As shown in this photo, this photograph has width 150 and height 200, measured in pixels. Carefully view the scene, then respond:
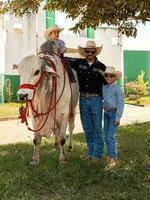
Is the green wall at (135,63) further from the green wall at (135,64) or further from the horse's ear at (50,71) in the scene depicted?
the horse's ear at (50,71)

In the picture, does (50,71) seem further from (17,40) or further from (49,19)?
(49,19)

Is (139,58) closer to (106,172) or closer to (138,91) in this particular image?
(138,91)

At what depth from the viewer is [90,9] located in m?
9.28

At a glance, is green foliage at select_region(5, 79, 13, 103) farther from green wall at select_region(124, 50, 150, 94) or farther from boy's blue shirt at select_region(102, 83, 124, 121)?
boy's blue shirt at select_region(102, 83, 124, 121)

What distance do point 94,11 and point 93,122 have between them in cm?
202

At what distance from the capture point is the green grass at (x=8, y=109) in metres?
21.1

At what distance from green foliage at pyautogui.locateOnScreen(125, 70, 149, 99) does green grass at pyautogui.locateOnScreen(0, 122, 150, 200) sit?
75.6 feet

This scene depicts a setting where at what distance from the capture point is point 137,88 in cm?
3284

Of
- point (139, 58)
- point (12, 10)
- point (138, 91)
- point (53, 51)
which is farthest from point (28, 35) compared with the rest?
point (53, 51)

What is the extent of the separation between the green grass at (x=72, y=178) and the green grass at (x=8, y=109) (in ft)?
36.6

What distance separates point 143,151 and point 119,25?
254cm

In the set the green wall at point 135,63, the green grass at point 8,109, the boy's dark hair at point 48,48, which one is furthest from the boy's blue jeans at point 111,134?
the green wall at point 135,63

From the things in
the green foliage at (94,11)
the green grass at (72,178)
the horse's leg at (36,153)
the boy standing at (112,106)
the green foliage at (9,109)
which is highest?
the green foliage at (94,11)

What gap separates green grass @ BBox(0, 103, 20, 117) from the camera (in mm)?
21059
